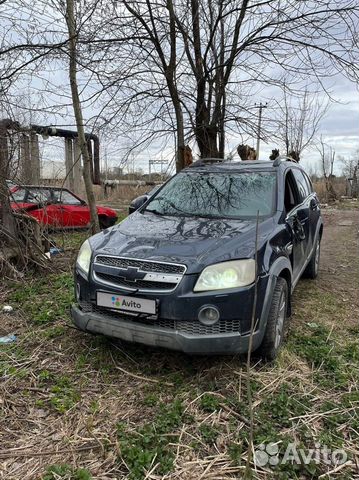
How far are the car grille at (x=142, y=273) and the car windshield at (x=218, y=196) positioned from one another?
1063mm

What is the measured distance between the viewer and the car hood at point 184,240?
289 centimetres

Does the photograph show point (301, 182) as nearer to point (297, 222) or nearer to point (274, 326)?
point (297, 222)

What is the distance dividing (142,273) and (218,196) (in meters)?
1.52

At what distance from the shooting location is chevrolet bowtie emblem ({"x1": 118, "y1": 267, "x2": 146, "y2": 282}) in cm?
288

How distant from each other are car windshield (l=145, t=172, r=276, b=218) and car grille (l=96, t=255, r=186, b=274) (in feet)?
3.46

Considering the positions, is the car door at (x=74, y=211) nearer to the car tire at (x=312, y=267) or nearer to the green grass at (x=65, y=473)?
the car tire at (x=312, y=267)

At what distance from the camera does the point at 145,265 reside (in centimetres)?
291

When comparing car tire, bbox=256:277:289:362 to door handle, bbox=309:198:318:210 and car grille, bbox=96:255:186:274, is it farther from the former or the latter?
door handle, bbox=309:198:318:210

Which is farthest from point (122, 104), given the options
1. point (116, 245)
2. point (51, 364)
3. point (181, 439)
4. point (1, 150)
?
point (181, 439)

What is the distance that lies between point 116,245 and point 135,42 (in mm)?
5524

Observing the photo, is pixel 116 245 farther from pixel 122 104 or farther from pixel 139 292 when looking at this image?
pixel 122 104

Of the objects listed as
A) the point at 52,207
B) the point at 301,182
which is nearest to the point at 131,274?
the point at 301,182

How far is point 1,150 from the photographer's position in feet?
17.6

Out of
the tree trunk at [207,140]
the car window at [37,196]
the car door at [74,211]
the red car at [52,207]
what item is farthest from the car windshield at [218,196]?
the car door at [74,211]
